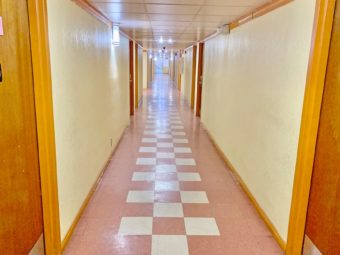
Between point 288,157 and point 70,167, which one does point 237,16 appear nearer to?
point 288,157

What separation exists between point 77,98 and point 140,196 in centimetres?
135

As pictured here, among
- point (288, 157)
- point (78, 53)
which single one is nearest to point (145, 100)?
point (78, 53)

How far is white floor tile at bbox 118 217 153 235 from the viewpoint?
260 centimetres

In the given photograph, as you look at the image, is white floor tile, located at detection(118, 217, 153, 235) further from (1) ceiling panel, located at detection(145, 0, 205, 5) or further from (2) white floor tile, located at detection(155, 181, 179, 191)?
(1) ceiling panel, located at detection(145, 0, 205, 5)

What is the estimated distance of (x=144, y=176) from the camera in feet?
12.8

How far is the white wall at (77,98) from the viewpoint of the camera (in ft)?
7.34

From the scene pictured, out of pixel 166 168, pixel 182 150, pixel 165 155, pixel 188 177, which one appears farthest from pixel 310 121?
pixel 182 150

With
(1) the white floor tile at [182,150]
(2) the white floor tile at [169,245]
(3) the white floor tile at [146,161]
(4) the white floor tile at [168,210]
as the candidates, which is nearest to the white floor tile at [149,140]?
(1) the white floor tile at [182,150]

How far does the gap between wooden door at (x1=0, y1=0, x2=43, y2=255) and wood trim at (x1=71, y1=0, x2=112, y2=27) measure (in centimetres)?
115

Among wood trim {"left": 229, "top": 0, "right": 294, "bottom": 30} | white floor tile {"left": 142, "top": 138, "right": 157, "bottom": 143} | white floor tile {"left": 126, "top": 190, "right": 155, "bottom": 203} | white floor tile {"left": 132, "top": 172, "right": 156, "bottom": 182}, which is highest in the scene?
wood trim {"left": 229, "top": 0, "right": 294, "bottom": 30}

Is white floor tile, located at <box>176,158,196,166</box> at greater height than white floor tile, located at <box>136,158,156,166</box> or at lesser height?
lesser

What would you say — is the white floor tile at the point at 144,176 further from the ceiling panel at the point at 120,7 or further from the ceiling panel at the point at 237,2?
the ceiling panel at the point at 237,2

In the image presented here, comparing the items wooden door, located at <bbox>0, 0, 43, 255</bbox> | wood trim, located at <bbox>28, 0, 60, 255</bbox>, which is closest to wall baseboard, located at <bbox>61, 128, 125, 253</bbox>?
wood trim, located at <bbox>28, 0, 60, 255</bbox>

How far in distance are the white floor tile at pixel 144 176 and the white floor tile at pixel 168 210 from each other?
710 millimetres
